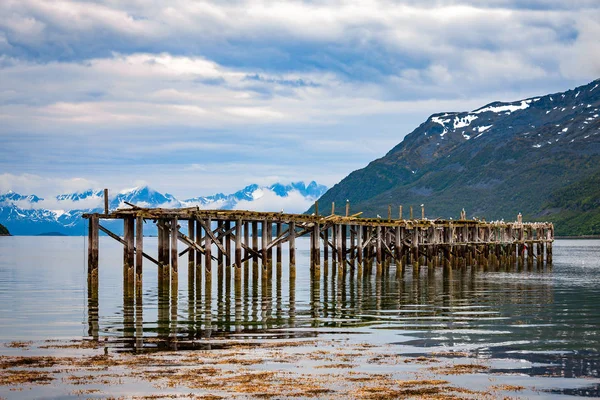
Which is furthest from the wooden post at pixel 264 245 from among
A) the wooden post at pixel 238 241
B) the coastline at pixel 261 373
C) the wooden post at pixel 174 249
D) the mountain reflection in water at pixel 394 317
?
the coastline at pixel 261 373

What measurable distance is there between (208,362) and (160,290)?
27.6m

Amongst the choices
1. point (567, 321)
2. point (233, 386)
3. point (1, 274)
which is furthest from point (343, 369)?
point (1, 274)

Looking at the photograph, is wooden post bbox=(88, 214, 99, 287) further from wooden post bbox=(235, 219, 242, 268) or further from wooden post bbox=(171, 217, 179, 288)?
wooden post bbox=(235, 219, 242, 268)

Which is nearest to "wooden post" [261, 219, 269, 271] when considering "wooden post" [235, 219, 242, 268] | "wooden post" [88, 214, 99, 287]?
"wooden post" [235, 219, 242, 268]

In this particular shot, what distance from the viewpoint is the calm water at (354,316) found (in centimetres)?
2492

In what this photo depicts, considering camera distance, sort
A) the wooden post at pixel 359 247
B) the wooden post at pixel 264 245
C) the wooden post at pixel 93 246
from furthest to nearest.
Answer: the wooden post at pixel 359 247, the wooden post at pixel 264 245, the wooden post at pixel 93 246

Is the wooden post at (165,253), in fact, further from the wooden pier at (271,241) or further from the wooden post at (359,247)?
the wooden post at (359,247)

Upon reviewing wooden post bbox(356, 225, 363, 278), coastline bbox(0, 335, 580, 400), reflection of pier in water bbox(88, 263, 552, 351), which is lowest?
reflection of pier in water bbox(88, 263, 552, 351)

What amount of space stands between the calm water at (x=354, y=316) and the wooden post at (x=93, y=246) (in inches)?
51.8

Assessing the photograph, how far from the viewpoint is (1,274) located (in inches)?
2859

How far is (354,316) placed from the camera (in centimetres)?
3400

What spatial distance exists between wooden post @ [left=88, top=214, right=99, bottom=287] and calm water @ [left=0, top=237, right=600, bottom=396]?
1315 mm

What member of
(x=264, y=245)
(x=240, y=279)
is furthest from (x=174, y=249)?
(x=264, y=245)

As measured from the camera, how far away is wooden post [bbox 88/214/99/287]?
156 feet
